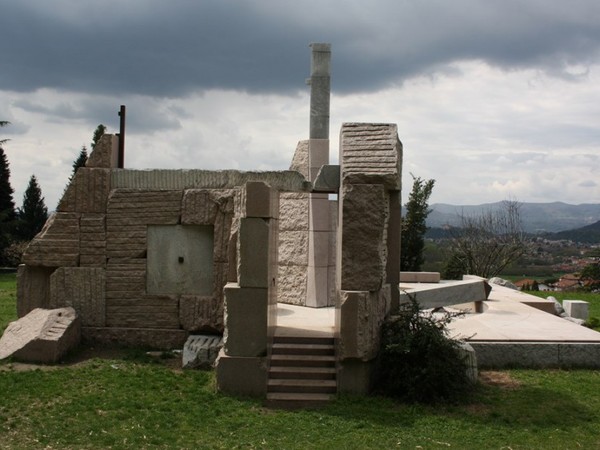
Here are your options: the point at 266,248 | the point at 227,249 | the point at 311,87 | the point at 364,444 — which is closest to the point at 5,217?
the point at 311,87

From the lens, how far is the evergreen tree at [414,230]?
22.6 metres

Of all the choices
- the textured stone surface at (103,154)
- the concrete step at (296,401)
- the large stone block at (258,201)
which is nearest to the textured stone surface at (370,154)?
the large stone block at (258,201)

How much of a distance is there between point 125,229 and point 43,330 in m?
2.15

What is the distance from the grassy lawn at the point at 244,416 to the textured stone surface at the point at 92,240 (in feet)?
7.15

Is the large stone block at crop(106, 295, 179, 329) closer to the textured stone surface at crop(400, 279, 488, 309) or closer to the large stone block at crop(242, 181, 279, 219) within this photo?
the large stone block at crop(242, 181, 279, 219)

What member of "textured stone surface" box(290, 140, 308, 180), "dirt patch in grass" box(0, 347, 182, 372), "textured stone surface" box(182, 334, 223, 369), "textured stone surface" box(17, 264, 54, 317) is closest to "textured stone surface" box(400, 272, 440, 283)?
"textured stone surface" box(290, 140, 308, 180)

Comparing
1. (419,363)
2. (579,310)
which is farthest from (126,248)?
(579,310)

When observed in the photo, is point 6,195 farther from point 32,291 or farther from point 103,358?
point 103,358

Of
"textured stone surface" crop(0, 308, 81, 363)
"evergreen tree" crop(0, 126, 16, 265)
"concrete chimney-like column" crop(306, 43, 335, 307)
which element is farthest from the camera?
"evergreen tree" crop(0, 126, 16, 265)

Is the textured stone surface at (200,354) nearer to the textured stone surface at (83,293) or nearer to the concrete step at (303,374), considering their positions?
the concrete step at (303,374)

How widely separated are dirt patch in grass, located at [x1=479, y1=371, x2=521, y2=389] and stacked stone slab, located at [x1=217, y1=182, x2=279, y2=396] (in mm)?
3388

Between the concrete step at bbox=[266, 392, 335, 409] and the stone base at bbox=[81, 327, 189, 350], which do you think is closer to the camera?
the concrete step at bbox=[266, 392, 335, 409]

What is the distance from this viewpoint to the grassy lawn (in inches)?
286

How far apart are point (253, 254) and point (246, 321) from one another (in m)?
0.91
